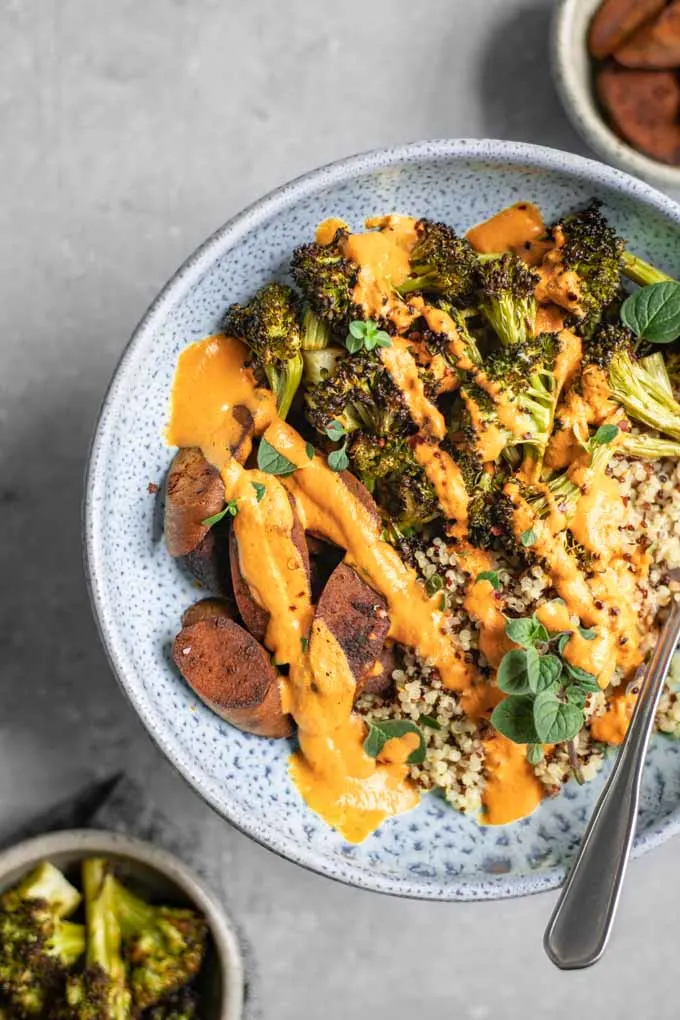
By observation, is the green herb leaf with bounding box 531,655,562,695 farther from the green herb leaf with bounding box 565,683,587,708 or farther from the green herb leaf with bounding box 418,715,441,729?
the green herb leaf with bounding box 418,715,441,729

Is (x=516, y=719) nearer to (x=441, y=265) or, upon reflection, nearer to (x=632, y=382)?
(x=632, y=382)

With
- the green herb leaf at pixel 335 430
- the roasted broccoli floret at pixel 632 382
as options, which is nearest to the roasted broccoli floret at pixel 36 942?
the green herb leaf at pixel 335 430

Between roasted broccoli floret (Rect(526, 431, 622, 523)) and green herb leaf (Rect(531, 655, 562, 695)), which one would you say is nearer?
green herb leaf (Rect(531, 655, 562, 695))

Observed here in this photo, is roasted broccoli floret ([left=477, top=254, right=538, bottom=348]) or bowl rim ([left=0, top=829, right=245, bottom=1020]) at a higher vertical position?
roasted broccoli floret ([left=477, top=254, right=538, bottom=348])

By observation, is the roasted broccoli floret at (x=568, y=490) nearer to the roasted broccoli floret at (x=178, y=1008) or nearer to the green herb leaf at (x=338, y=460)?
the green herb leaf at (x=338, y=460)

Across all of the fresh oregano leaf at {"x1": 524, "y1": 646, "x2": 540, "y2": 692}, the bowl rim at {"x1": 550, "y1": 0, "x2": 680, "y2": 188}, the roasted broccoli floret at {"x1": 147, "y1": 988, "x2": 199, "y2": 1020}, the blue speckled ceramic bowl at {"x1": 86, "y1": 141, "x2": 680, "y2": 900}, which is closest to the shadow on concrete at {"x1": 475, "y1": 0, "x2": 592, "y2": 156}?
the bowl rim at {"x1": 550, "y1": 0, "x2": 680, "y2": 188}

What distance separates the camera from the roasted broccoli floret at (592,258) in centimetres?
212

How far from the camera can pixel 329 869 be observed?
2064 mm

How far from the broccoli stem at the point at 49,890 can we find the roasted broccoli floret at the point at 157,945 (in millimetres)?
108

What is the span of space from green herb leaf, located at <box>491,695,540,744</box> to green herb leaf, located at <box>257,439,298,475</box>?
25.3 inches

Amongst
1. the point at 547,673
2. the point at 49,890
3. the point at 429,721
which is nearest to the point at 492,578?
the point at 547,673

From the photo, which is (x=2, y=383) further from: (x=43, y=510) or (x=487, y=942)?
(x=487, y=942)

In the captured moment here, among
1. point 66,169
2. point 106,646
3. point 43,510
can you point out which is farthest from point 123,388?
point 66,169

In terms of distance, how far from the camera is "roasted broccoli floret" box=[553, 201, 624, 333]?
2.12 m
